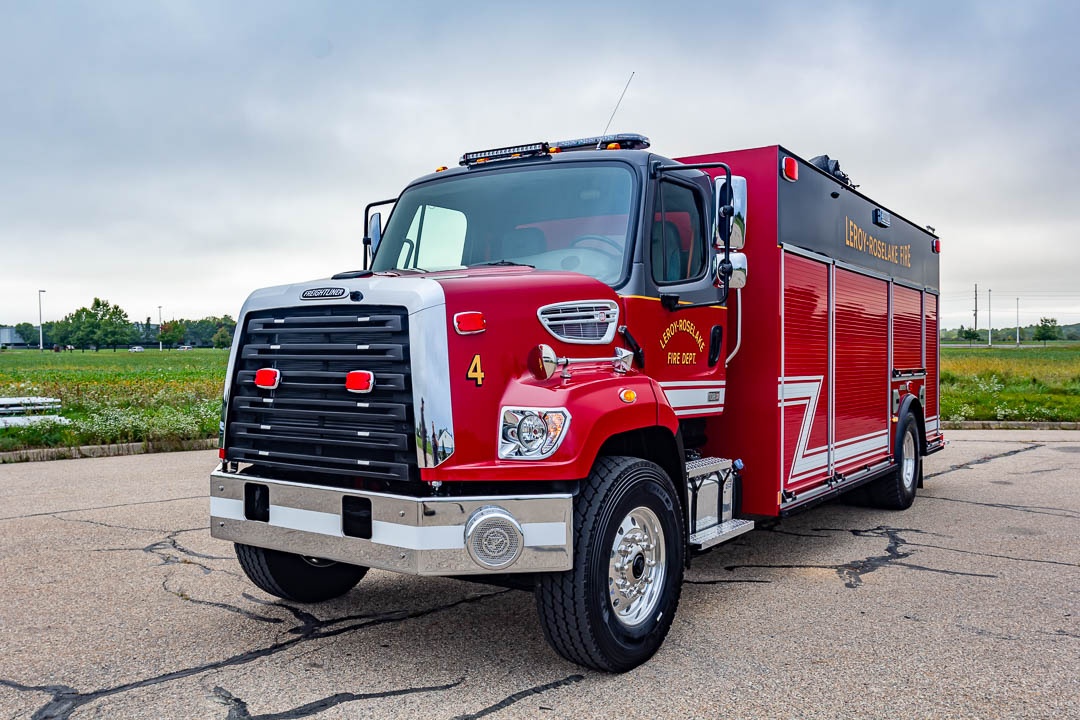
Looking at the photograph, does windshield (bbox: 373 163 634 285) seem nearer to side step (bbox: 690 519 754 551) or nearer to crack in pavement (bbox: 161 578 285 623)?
side step (bbox: 690 519 754 551)

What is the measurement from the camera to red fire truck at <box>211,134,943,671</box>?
401 centimetres

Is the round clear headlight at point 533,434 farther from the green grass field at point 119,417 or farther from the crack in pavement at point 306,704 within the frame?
the green grass field at point 119,417

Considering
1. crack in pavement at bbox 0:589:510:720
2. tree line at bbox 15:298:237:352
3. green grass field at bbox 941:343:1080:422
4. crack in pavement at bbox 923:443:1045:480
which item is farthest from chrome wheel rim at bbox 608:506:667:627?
tree line at bbox 15:298:237:352

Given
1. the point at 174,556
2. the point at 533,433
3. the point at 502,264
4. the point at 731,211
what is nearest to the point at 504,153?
the point at 502,264

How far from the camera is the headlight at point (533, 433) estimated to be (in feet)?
13.2

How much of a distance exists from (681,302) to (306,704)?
293 cm

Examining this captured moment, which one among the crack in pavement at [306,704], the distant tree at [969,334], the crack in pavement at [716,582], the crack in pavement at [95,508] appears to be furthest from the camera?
the distant tree at [969,334]

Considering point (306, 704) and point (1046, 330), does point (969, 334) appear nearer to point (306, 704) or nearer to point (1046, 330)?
point (1046, 330)

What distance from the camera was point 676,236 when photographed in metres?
5.35

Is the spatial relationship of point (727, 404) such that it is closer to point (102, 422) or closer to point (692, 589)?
point (692, 589)

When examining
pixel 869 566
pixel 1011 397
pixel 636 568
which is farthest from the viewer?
pixel 1011 397

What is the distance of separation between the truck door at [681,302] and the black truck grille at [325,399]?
1.43 meters

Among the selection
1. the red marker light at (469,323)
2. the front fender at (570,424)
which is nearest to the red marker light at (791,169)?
the front fender at (570,424)

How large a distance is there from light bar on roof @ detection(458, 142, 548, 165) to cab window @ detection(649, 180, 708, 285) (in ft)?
2.60
